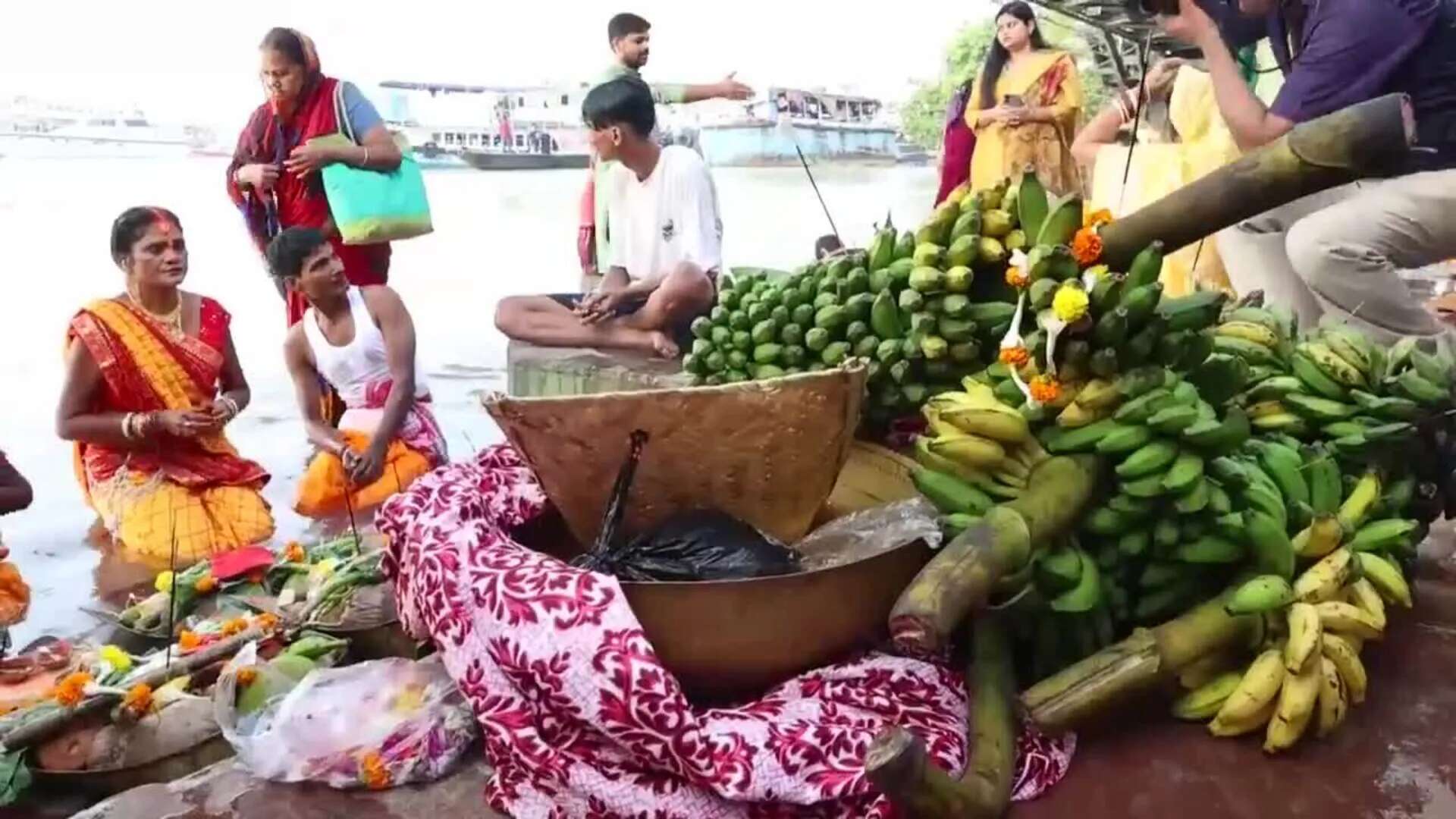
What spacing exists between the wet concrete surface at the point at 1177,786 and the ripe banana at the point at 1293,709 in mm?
27

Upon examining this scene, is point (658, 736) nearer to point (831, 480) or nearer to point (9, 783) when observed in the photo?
point (831, 480)

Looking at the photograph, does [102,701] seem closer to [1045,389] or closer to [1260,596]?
[1045,389]

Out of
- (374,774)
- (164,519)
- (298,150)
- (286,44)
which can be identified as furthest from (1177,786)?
(286,44)

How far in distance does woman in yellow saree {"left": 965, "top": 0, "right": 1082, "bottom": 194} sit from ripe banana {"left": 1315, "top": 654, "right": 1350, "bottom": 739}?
4042 mm

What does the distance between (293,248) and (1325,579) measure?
3529 millimetres

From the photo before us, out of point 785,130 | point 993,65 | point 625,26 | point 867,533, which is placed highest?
point 625,26

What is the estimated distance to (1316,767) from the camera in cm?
164

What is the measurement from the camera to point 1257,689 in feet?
5.34

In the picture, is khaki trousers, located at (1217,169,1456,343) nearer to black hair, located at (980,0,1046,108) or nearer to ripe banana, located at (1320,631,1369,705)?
ripe banana, located at (1320,631,1369,705)

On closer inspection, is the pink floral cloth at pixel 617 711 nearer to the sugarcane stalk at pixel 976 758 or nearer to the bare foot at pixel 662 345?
the sugarcane stalk at pixel 976 758

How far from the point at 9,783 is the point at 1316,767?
203 centimetres

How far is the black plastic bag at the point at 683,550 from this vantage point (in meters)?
1.50

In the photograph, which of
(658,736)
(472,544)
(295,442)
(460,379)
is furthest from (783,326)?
(460,379)

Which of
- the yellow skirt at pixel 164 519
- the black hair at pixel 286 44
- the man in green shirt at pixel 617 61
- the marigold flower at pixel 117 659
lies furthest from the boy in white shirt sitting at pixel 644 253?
the marigold flower at pixel 117 659
